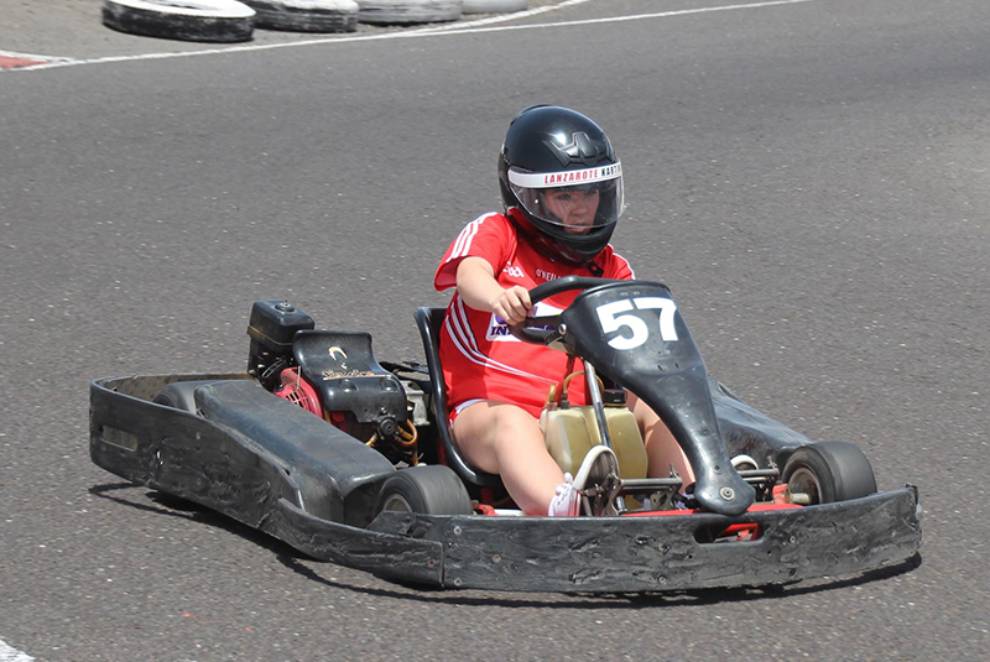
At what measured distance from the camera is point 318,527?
3.85 meters

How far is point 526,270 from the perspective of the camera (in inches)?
177

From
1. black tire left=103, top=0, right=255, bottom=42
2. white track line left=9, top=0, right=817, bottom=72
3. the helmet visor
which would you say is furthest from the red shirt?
black tire left=103, top=0, right=255, bottom=42

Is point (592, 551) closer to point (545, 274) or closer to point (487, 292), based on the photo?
point (487, 292)

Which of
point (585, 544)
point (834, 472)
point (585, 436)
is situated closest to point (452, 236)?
point (585, 436)

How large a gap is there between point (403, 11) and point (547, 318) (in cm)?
706

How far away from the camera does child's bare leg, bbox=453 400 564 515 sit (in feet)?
12.9

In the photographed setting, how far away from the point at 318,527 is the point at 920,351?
3100mm

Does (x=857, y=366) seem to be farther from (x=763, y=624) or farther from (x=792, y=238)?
(x=763, y=624)

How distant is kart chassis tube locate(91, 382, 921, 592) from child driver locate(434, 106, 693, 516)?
40 cm

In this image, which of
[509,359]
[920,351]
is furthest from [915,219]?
[509,359]

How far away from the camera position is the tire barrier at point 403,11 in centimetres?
1080

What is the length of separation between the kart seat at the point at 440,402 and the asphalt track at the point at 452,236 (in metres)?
0.49

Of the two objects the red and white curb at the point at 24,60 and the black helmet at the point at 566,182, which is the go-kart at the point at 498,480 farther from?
the red and white curb at the point at 24,60

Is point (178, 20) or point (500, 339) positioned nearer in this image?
point (500, 339)
